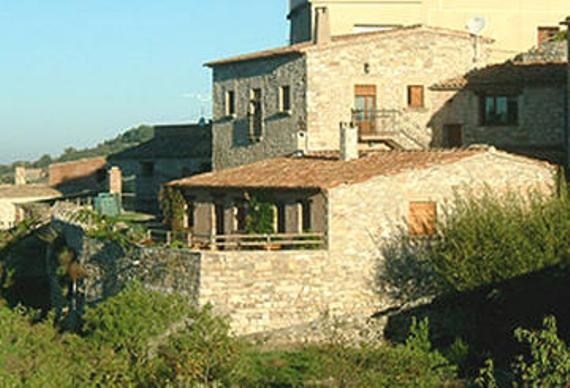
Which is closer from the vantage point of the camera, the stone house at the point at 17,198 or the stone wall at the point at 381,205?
the stone wall at the point at 381,205

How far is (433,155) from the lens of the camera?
35344 mm

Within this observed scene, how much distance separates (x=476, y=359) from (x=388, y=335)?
3.38 m

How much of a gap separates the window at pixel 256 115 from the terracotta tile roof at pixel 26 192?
21272 millimetres

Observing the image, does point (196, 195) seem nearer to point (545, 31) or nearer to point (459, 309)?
point (459, 309)

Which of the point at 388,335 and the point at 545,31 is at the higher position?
the point at 545,31

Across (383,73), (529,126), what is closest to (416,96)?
(383,73)

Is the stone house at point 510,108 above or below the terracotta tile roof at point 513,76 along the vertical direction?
below

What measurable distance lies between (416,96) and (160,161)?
16797 millimetres

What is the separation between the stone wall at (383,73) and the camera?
138 ft

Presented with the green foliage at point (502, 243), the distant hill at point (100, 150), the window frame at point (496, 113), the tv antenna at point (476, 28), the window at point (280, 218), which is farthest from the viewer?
the distant hill at point (100, 150)

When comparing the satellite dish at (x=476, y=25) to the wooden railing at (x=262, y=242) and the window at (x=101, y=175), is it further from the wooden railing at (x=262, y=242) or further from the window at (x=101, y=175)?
the window at (x=101, y=175)

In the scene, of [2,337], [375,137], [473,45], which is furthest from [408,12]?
[2,337]

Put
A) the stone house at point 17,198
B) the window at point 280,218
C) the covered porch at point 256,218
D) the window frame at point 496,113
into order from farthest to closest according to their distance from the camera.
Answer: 1. the stone house at point 17,198
2. the window frame at point 496,113
3. the window at point 280,218
4. the covered porch at point 256,218

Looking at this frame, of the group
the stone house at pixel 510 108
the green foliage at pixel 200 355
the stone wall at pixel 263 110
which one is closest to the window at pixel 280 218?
the green foliage at pixel 200 355
